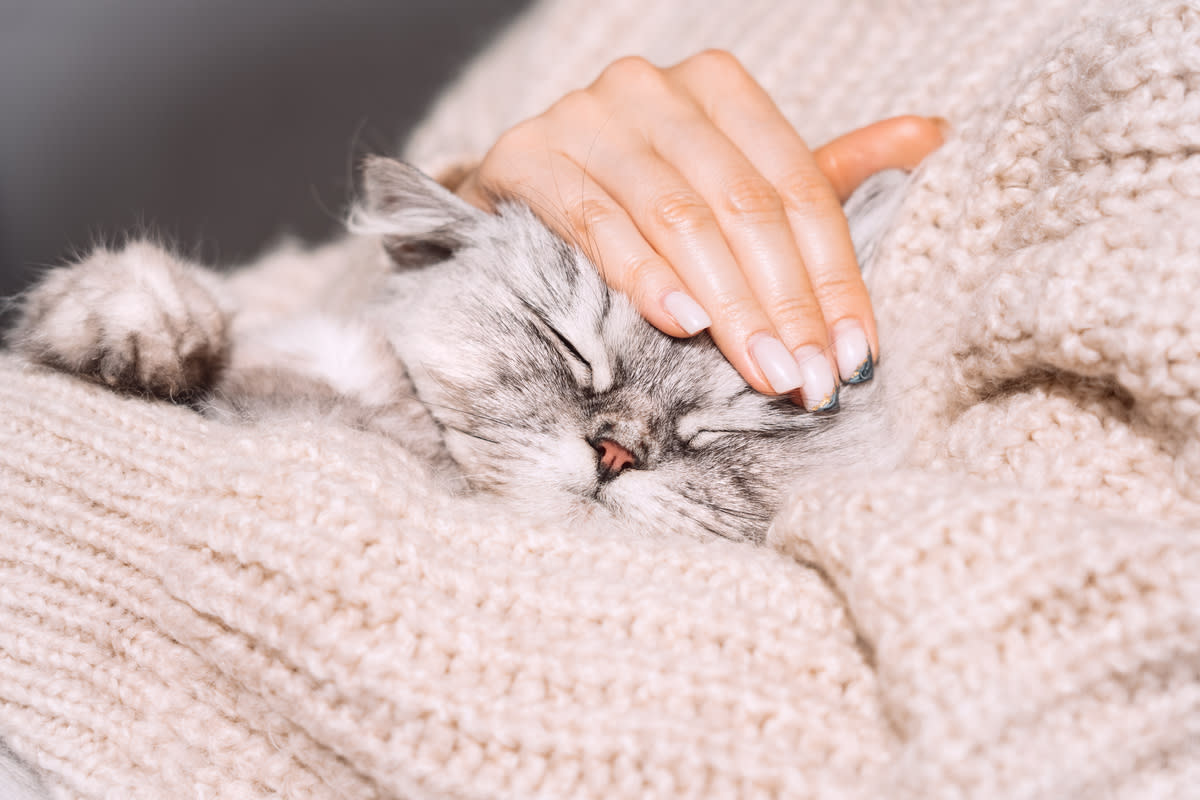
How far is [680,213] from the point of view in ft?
3.78

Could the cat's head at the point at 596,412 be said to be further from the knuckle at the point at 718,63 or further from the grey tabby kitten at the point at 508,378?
the knuckle at the point at 718,63

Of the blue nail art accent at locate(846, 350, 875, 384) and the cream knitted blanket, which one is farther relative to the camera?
the blue nail art accent at locate(846, 350, 875, 384)

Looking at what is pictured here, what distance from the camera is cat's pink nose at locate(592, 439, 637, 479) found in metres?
1.05

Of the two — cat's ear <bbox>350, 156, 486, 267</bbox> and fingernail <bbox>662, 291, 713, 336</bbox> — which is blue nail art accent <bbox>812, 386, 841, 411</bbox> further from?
cat's ear <bbox>350, 156, 486, 267</bbox>

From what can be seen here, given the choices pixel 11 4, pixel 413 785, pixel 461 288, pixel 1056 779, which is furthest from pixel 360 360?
pixel 11 4

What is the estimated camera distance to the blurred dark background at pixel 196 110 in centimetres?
187

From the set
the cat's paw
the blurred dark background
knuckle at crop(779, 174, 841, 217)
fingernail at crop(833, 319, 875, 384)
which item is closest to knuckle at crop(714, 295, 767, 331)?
fingernail at crop(833, 319, 875, 384)

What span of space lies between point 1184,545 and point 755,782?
1.34 feet

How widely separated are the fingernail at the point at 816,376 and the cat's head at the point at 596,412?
0.12ft

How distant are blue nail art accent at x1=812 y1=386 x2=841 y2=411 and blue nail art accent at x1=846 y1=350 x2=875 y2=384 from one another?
4 cm

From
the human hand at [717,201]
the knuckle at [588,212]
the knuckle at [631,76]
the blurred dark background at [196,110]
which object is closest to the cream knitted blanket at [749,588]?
the human hand at [717,201]

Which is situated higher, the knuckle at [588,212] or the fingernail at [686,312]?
the knuckle at [588,212]

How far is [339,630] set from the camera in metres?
0.67

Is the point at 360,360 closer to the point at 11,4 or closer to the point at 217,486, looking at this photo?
the point at 217,486
